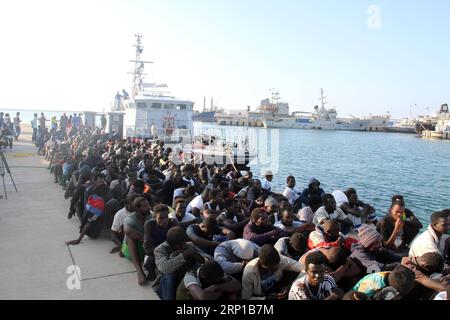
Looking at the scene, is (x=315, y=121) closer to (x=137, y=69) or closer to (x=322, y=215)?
(x=137, y=69)

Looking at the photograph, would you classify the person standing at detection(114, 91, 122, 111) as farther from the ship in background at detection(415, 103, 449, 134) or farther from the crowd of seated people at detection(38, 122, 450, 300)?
the ship in background at detection(415, 103, 449, 134)

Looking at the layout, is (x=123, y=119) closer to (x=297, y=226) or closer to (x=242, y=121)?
(x=297, y=226)

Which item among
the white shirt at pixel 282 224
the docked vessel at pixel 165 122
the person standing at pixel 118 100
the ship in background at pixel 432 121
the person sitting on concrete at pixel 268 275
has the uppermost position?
the ship in background at pixel 432 121

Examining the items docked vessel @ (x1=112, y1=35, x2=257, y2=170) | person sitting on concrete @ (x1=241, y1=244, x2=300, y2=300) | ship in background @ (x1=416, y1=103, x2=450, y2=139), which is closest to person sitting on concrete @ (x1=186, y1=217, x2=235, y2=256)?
person sitting on concrete @ (x1=241, y1=244, x2=300, y2=300)

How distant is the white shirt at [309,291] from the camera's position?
3.29 m

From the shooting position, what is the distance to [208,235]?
493cm

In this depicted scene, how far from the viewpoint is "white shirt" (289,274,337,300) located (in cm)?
329

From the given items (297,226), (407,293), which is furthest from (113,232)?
(407,293)

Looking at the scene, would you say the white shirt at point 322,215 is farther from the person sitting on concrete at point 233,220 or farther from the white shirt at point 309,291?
the white shirt at point 309,291

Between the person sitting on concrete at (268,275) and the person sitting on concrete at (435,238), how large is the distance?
1.62m

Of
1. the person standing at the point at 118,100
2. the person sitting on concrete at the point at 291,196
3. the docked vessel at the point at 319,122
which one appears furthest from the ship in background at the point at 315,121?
the person sitting on concrete at the point at 291,196

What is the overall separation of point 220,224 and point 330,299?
8.46 ft

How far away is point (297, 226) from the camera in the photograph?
539 centimetres

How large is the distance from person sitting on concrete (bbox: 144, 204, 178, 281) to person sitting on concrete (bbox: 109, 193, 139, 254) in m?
0.94
